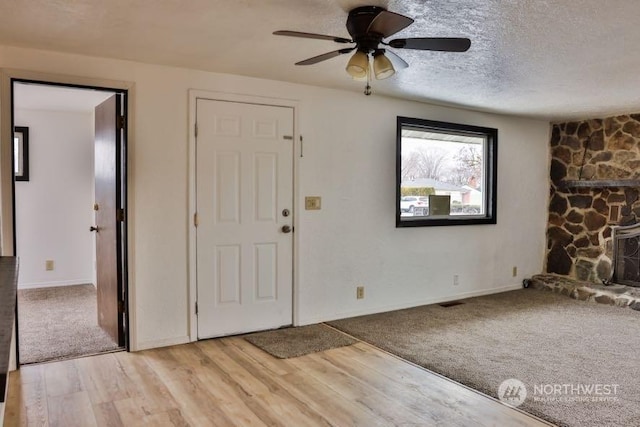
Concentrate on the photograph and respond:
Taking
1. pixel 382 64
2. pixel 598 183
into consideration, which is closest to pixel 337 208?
pixel 382 64

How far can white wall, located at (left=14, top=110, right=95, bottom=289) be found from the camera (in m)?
5.64

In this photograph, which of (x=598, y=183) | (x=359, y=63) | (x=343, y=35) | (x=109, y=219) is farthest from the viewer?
(x=598, y=183)

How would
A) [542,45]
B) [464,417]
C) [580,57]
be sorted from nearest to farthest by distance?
[464,417] < [542,45] < [580,57]

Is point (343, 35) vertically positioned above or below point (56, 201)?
above

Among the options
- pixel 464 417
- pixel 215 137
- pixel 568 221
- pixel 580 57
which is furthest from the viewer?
pixel 568 221

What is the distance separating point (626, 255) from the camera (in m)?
5.46

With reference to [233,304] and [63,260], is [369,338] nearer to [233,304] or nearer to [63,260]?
[233,304]

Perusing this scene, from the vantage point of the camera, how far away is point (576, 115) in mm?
5551

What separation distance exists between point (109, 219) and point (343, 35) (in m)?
2.35

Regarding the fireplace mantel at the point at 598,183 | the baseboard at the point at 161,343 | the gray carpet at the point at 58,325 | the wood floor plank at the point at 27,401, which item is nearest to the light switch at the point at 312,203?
the baseboard at the point at 161,343

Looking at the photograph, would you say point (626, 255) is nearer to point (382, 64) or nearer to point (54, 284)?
point (382, 64)

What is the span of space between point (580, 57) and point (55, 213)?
5.80 meters

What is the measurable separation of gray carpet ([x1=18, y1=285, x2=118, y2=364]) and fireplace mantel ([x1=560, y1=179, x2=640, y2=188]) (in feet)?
18.1

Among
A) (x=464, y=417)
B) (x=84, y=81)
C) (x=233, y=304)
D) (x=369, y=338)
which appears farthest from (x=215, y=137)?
(x=464, y=417)
